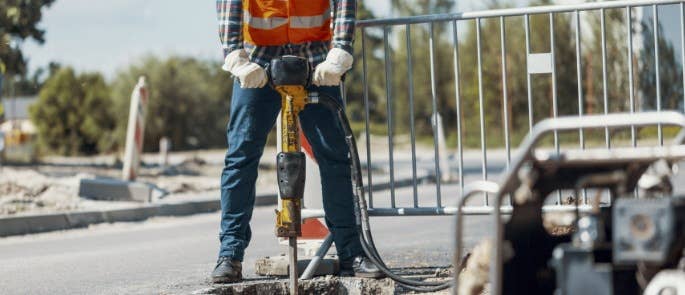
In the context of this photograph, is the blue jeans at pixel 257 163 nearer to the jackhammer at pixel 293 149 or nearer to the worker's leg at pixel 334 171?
the worker's leg at pixel 334 171

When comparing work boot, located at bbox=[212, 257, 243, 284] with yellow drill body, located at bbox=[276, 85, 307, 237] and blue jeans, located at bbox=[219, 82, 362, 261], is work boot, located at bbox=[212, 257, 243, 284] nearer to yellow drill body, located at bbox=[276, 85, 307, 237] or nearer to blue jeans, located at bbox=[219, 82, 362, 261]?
blue jeans, located at bbox=[219, 82, 362, 261]

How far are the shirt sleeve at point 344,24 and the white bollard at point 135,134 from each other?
29.6 ft

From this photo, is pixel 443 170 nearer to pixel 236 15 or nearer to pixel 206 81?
pixel 236 15

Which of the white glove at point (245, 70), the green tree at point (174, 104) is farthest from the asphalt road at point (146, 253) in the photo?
the green tree at point (174, 104)

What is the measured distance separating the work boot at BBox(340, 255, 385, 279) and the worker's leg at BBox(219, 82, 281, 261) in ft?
1.83

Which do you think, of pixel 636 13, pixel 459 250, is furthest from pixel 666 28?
pixel 459 250

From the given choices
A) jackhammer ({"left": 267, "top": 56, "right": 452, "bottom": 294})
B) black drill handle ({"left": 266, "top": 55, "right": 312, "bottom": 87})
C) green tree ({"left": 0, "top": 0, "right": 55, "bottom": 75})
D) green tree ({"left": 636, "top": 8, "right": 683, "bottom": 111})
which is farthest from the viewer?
green tree ({"left": 0, "top": 0, "right": 55, "bottom": 75})

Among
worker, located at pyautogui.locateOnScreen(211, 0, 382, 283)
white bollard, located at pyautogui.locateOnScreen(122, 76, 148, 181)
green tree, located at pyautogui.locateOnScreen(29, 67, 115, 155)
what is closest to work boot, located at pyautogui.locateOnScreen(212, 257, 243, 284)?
worker, located at pyautogui.locateOnScreen(211, 0, 382, 283)

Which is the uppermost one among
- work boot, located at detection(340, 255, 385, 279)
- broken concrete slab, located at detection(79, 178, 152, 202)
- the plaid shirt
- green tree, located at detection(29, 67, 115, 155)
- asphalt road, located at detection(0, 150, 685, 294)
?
green tree, located at detection(29, 67, 115, 155)

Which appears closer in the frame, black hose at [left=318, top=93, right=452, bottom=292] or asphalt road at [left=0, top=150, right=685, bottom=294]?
black hose at [left=318, top=93, right=452, bottom=292]

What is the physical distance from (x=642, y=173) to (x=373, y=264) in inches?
94.4

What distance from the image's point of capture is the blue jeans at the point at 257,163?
5266 millimetres

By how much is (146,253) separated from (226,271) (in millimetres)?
2882

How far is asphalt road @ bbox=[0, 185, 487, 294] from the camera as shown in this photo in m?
6.05
